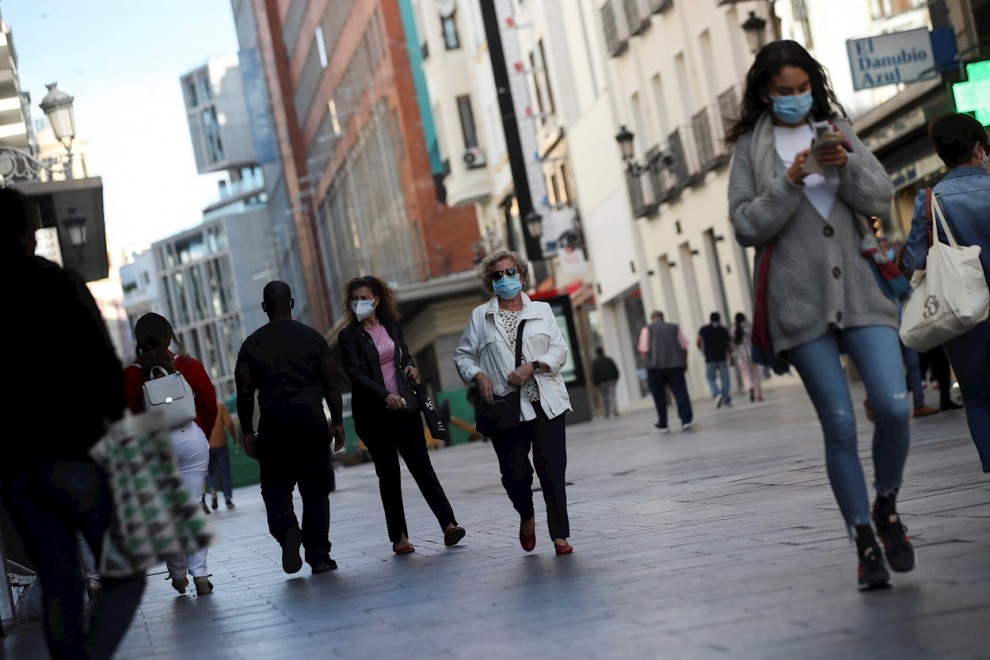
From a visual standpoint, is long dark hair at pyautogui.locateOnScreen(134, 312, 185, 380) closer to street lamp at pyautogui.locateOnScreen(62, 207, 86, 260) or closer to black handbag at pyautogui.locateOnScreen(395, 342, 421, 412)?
black handbag at pyautogui.locateOnScreen(395, 342, 421, 412)

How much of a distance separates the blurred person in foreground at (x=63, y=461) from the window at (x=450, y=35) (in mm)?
53912

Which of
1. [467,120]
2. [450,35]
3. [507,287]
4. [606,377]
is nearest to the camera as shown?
[507,287]

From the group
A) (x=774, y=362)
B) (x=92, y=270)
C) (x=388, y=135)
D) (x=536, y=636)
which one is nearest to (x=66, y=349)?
(x=536, y=636)

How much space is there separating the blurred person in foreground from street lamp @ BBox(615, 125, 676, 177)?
114 ft

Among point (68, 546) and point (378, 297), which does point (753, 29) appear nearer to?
point (378, 297)

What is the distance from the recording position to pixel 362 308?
12516 millimetres

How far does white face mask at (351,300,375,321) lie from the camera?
1252 centimetres

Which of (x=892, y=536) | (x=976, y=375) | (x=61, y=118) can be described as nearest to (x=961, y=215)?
(x=976, y=375)

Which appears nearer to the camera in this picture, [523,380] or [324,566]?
[523,380]

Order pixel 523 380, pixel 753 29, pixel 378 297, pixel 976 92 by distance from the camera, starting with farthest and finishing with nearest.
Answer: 1. pixel 753 29
2. pixel 976 92
3. pixel 378 297
4. pixel 523 380

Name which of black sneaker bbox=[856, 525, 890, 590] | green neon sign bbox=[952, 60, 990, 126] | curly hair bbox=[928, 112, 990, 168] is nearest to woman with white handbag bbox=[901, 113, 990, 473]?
curly hair bbox=[928, 112, 990, 168]

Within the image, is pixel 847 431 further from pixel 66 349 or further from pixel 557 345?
pixel 557 345

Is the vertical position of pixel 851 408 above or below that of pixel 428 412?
below

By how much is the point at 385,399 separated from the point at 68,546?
19.9ft
